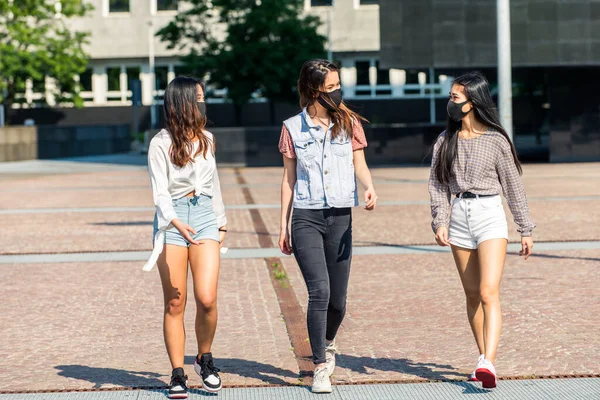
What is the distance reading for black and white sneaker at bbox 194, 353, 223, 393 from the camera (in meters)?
5.58

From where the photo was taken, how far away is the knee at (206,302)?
554 centimetres

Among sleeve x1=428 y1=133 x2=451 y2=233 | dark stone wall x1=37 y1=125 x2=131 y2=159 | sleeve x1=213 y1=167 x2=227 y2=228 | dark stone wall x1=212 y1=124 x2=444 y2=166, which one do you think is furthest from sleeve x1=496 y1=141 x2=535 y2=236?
dark stone wall x1=37 y1=125 x2=131 y2=159

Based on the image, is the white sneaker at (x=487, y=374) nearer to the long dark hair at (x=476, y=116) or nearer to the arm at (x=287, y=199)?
the long dark hair at (x=476, y=116)

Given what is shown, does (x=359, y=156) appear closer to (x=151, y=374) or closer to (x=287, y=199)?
(x=287, y=199)

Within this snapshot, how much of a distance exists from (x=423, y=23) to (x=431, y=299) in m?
23.0

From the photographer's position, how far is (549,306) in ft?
27.1

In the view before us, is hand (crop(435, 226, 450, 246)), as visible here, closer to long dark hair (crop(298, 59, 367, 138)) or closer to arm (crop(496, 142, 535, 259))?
arm (crop(496, 142, 535, 259))

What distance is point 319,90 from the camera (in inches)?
221

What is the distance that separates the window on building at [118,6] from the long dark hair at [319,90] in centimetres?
5825

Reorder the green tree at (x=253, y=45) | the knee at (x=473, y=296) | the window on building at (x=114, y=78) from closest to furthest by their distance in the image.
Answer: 1. the knee at (x=473, y=296)
2. the green tree at (x=253, y=45)
3. the window on building at (x=114, y=78)

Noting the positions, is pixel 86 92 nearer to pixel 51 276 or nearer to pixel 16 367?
pixel 51 276

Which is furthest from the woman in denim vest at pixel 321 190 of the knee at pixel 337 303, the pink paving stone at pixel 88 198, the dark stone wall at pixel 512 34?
the dark stone wall at pixel 512 34

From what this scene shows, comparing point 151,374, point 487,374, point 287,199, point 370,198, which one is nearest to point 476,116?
point 370,198

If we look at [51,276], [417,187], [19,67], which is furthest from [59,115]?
[51,276]
